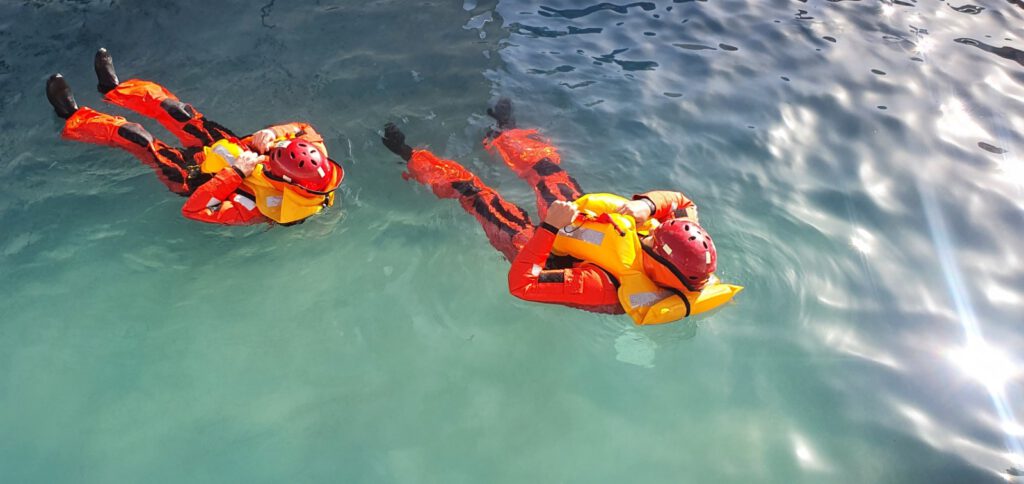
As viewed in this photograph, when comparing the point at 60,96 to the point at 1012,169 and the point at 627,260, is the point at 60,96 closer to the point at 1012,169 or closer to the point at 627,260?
the point at 627,260

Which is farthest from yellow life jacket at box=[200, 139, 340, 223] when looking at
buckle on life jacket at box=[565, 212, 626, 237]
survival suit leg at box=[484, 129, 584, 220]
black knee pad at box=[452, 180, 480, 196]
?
buckle on life jacket at box=[565, 212, 626, 237]

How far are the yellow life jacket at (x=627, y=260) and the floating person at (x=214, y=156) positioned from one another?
2.24 meters

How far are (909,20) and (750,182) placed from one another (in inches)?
204

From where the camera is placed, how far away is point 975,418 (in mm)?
4727

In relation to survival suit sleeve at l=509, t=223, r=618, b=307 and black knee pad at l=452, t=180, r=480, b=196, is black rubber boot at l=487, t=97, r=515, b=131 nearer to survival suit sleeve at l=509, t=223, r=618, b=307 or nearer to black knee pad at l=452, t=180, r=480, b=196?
black knee pad at l=452, t=180, r=480, b=196

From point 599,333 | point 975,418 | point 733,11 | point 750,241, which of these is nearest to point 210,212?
point 599,333

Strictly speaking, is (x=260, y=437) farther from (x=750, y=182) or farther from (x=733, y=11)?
(x=733, y=11)

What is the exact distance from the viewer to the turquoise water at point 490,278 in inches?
177

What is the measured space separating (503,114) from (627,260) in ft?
9.51

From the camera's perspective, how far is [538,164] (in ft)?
20.2

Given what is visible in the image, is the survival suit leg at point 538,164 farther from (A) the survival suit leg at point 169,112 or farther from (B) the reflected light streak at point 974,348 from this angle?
(B) the reflected light streak at point 974,348

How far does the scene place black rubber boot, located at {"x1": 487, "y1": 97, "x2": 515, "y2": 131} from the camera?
6969 millimetres

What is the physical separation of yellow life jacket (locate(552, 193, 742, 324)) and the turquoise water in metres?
0.58

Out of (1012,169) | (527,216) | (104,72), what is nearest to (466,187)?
(527,216)
